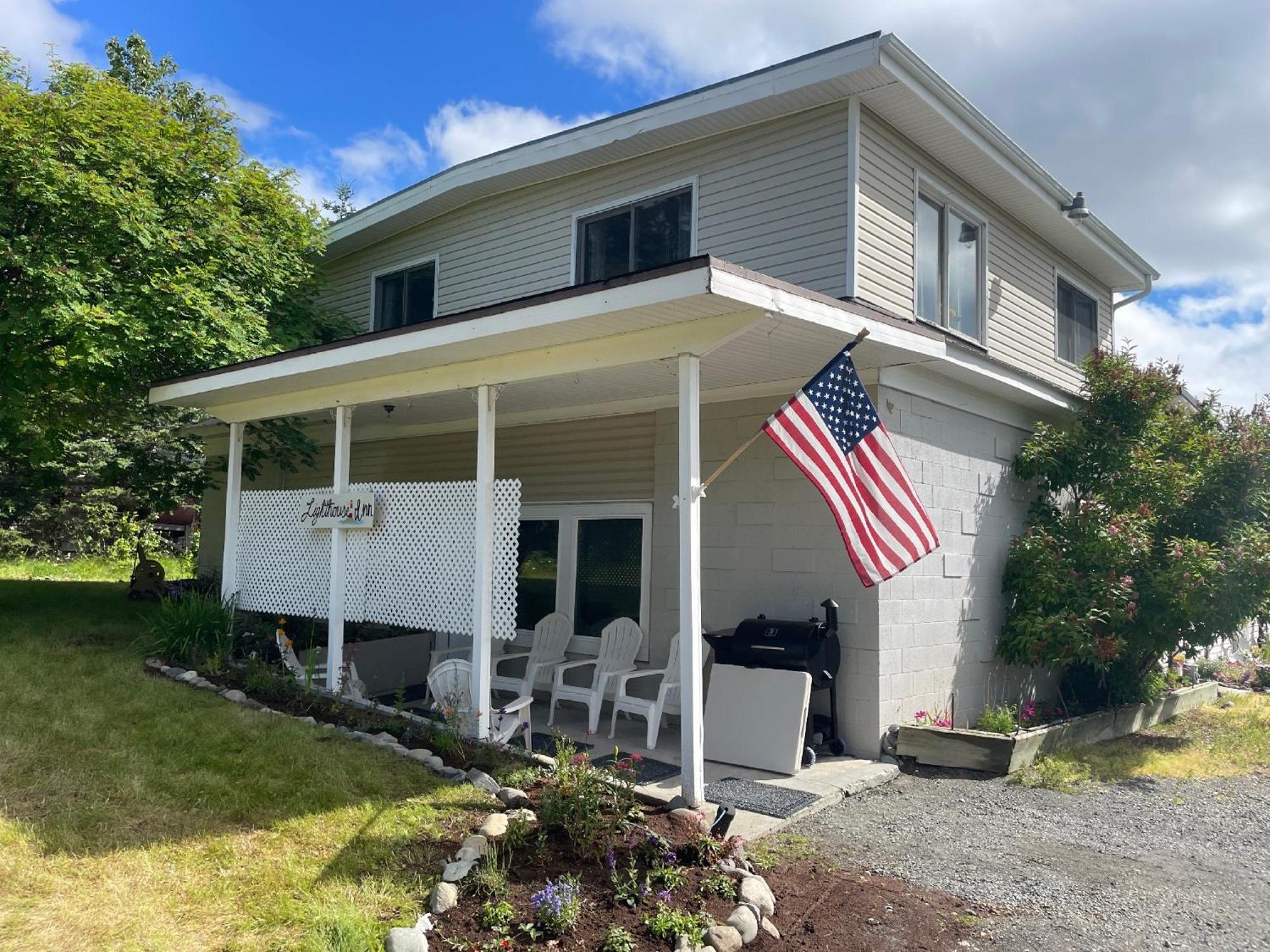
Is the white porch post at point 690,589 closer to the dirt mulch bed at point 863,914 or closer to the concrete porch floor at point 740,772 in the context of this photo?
the concrete porch floor at point 740,772

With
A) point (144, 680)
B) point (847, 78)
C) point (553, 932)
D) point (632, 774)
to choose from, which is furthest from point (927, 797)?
point (144, 680)

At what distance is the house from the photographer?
228 inches

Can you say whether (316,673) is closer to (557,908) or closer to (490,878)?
(490,878)

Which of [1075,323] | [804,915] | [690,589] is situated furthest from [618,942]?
[1075,323]

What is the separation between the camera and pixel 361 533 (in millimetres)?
7438

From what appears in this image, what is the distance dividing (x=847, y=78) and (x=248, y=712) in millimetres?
6908

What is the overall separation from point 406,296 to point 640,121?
4542 mm

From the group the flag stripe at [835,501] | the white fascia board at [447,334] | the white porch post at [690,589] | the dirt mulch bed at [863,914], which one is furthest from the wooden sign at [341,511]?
the dirt mulch bed at [863,914]

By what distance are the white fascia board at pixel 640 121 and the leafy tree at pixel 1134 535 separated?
13.7 ft

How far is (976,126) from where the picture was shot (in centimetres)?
820

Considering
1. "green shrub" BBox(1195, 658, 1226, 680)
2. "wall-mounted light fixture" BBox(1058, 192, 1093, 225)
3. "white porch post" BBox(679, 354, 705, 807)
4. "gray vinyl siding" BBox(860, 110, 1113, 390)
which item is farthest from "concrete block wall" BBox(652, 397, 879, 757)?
"green shrub" BBox(1195, 658, 1226, 680)

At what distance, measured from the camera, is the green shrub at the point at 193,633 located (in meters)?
8.05

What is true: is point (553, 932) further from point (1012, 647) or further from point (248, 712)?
point (1012, 647)

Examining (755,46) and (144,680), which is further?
(755,46)
